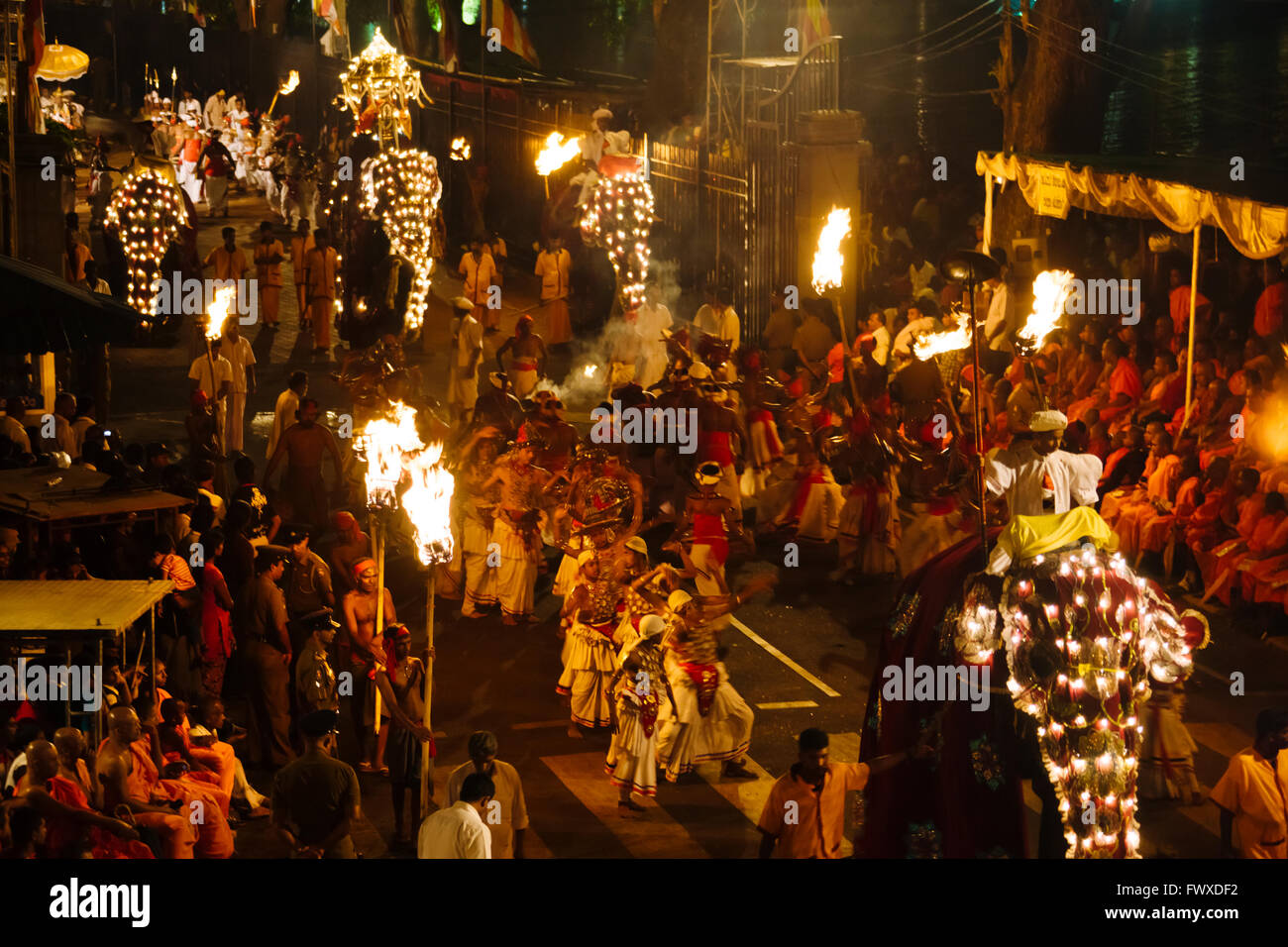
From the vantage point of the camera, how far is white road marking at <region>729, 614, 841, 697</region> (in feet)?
39.4

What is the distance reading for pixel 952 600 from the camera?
8.66 metres

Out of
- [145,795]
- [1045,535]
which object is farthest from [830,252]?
[145,795]

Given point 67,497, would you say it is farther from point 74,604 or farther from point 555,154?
point 555,154

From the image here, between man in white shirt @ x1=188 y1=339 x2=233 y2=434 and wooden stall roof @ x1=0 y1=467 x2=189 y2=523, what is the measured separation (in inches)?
168

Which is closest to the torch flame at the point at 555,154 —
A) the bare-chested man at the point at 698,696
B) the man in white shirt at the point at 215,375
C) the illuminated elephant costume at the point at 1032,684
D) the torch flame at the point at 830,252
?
the torch flame at the point at 830,252

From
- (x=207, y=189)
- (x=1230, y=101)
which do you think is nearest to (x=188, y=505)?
(x=1230, y=101)

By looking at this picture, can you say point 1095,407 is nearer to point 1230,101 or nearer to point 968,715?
point 1230,101

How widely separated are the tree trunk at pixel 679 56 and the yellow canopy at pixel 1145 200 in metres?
8.09

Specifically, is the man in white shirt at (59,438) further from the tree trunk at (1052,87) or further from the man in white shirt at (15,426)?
the tree trunk at (1052,87)

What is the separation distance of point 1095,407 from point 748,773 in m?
7.66

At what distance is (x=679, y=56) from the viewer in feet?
89.4

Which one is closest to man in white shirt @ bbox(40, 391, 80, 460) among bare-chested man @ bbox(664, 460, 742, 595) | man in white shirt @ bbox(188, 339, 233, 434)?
man in white shirt @ bbox(188, 339, 233, 434)

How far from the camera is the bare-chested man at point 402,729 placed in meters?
9.51

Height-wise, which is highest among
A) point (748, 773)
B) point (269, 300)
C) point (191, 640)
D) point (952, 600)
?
point (269, 300)
